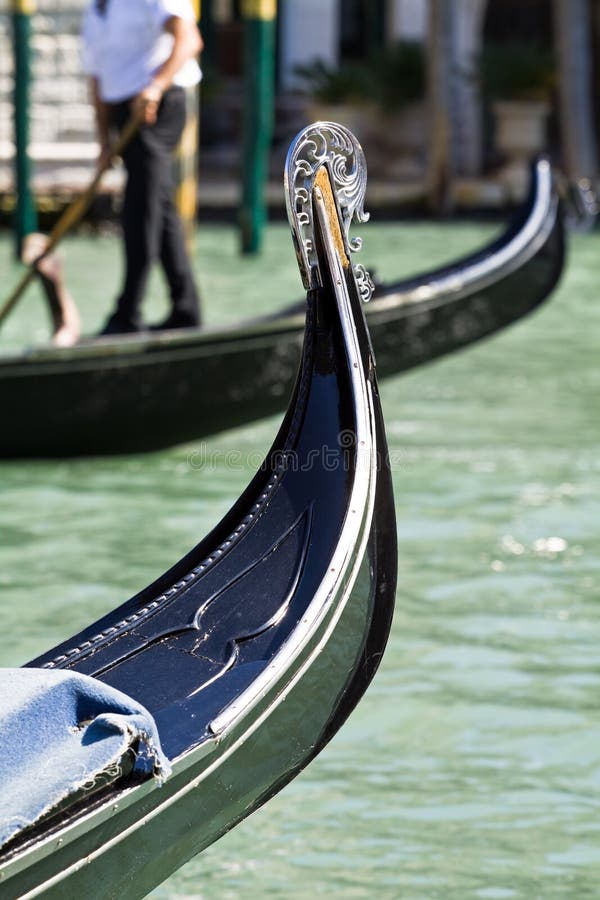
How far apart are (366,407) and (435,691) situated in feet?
2.56

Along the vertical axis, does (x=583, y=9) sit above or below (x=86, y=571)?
above

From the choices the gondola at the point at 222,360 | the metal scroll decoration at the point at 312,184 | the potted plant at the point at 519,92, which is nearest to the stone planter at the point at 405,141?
the potted plant at the point at 519,92

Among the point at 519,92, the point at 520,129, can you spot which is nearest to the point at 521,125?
the point at 520,129

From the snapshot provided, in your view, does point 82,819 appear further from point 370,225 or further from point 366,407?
point 370,225

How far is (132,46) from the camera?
403 centimetres

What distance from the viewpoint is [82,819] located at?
1.39 meters

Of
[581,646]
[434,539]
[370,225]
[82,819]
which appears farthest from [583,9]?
[82,819]

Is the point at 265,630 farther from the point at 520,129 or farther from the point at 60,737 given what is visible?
the point at 520,129

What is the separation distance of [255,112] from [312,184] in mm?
6270

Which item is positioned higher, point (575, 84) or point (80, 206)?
point (80, 206)

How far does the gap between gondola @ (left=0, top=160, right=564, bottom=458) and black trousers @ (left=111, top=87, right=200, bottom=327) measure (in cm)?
24

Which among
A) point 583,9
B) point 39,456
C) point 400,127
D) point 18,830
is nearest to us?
point 18,830

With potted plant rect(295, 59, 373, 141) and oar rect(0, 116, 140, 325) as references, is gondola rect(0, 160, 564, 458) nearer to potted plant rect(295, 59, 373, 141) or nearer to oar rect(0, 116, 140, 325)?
oar rect(0, 116, 140, 325)

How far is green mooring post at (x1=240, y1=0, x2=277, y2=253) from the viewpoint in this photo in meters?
7.80
